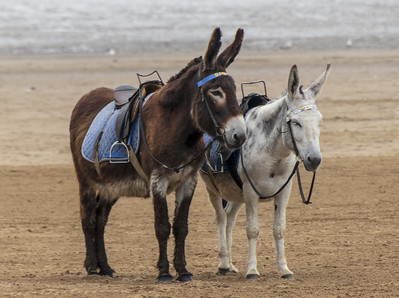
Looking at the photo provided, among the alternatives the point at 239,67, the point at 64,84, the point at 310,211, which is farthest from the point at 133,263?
the point at 239,67

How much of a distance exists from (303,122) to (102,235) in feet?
7.82

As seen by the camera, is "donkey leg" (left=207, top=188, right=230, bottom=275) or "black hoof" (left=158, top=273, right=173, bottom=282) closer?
"black hoof" (left=158, top=273, right=173, bottom=282)

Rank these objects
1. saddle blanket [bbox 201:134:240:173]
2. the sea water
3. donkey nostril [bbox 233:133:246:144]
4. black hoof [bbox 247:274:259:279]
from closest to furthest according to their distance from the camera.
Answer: donkey nostril [bbox 233:133:246:144] < black hoof [bbox 247:274:259:279] < saddle blanket [bbox 201:134:240:173] < the sea water

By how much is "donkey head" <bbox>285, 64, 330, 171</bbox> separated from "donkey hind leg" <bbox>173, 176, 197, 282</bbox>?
959 mm

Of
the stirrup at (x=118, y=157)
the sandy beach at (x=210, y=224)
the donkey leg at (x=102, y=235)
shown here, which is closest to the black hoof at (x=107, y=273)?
the donkey leg at (x=102, y=235)

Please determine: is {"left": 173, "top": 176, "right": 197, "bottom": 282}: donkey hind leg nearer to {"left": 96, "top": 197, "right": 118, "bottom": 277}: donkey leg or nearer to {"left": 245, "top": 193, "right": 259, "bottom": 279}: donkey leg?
{"left": 245, "top": 193, "right": 259, "bottom": 279}: donkey leg

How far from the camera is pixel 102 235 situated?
8406 mm

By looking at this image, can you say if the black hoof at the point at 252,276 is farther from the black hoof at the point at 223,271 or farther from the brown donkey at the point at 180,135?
the brown donkey at the point at 180,135

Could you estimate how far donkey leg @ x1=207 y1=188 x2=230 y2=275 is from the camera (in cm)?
844

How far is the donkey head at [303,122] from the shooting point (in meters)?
7.25

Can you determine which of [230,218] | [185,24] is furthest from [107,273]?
[185,24]

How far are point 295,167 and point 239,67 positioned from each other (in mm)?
A: 21389

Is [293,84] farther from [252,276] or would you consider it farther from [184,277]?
[184,277]

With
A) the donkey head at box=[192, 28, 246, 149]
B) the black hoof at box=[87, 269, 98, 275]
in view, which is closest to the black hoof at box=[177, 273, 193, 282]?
the black hoof at box=[87, 269, 98, 275]
